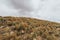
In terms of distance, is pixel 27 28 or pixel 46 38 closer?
pixel 46 38

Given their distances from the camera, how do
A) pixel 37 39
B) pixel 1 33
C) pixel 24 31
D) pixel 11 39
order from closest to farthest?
pixel 11 39, pixel 37 39, pixel 1 33, pixel 24 31

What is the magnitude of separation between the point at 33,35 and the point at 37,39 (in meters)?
0.75

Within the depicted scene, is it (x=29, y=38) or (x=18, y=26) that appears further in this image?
(x=18, y=26)

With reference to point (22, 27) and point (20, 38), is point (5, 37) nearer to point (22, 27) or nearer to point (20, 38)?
point (20, 38)

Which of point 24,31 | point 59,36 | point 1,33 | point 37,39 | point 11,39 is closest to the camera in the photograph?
point 11,39

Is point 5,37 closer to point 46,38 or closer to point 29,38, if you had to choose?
point 29,38

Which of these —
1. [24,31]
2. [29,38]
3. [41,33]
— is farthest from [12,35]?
[41,33]

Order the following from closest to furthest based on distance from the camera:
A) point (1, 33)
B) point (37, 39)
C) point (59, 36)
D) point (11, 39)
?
1. point (11, 39)
2. point (37, 39)
3. point (1, 33)
4. point (59, 36)

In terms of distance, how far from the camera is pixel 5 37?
12148 mm

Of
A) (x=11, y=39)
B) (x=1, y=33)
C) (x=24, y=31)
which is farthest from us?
(x=24, y=31)

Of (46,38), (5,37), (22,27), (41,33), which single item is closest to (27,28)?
(22,27)

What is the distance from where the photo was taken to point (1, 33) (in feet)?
44.5

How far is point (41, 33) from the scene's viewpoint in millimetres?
14539

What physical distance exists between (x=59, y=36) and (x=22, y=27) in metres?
3.74
